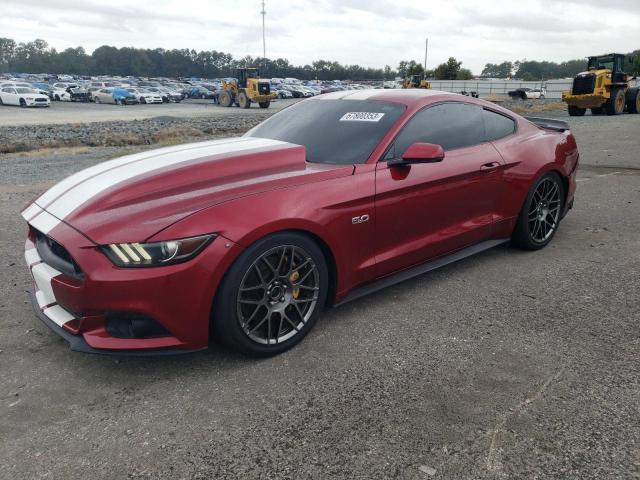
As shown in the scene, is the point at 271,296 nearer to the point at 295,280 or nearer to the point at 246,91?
the point at 295,280

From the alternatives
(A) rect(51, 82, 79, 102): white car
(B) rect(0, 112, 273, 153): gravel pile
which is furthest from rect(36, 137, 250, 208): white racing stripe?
(A) rect(51, 82, 79, 102): white car

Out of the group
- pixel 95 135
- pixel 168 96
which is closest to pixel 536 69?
pixel 168 96

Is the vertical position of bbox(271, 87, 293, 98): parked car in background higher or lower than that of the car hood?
higher

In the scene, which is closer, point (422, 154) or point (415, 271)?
point (422, 154)

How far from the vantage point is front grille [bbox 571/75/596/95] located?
2228 cm

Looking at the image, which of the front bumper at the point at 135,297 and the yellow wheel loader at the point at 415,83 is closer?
the front bumper at the point at 135,297

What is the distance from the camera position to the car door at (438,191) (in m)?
3.52

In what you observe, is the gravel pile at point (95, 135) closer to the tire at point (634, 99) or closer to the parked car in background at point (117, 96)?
the tire at point (634, 99)

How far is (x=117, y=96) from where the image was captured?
41031 mm

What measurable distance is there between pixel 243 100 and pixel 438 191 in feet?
111

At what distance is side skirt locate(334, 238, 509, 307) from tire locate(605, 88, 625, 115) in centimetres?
2223

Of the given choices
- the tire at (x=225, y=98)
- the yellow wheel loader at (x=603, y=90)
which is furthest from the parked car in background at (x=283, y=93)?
the yellow wheel loader at (x=603, y=90)

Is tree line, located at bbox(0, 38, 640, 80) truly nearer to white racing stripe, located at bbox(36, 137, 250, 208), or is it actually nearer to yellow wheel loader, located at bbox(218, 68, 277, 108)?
yellow wheel loader, located at bbox(218, 68, 277, 108)

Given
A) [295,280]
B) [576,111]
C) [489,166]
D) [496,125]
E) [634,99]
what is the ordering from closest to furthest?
[295,280], [489,166], [496,125], [576,111], [634,99]
